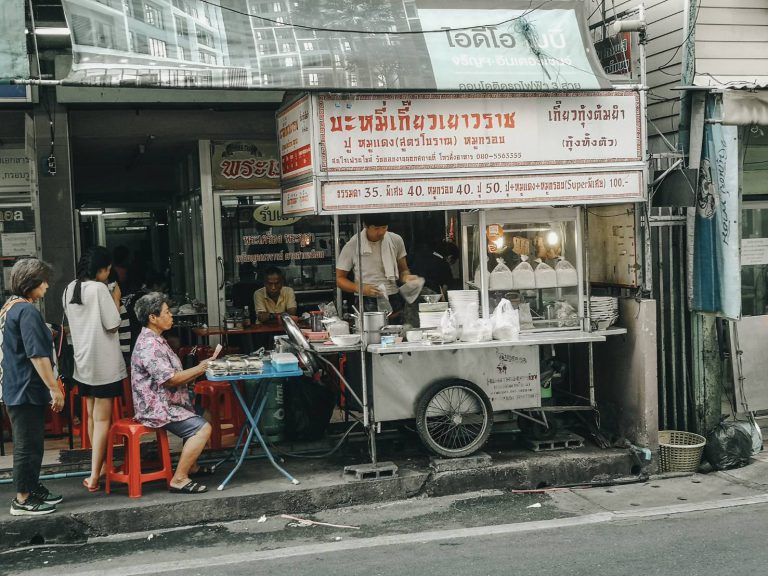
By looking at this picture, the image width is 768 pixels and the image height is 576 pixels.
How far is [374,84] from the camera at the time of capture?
6762 millimetres

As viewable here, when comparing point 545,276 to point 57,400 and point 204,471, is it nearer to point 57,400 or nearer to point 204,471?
point 204,471

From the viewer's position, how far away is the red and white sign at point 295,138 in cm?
689

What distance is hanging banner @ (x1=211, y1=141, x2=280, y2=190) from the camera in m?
10.9

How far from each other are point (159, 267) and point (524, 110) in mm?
10945

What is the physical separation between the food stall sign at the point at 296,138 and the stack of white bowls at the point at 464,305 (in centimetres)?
164

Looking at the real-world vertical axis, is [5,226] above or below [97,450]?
above

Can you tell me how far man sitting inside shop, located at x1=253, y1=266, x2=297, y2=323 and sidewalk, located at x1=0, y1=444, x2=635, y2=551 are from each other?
2.97 m

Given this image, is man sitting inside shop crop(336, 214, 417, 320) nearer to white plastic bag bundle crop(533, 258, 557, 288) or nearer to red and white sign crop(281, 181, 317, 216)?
red and white sign crop(281, 181, 317, 216)

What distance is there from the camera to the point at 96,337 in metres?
7.09

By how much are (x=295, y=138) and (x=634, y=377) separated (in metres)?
3.52

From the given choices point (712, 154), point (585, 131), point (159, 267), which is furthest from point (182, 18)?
point (159, 267)

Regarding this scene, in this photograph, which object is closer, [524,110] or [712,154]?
[524,110]

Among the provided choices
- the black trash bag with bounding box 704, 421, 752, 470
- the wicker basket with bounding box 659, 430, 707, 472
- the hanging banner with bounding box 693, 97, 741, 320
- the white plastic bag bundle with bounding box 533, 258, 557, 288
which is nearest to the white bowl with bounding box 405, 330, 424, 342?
the white plastic bag bundle with bounding box 533, 258, 557, 288

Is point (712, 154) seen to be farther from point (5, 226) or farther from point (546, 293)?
point (5, 226)
